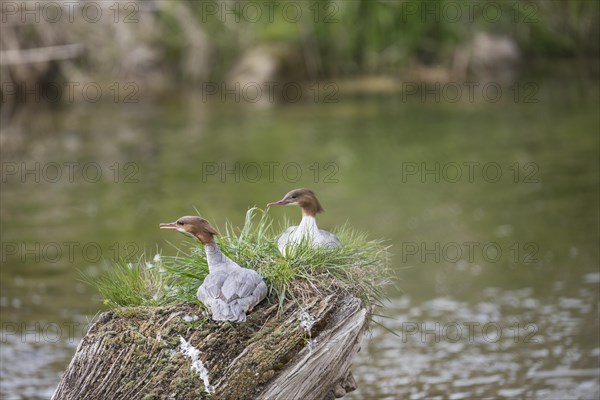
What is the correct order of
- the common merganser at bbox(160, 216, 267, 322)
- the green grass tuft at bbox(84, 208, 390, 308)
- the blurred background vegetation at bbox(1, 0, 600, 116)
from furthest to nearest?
the blurred background vegetation at bbox(1, 0, 600, 116), the green grass tuft at bbox(84, 208, 390, 308), the common merganser at bbox(160, 216, 267, 322)

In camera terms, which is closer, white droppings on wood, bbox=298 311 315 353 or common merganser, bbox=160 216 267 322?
common merganser, bbox=160 216 267 322

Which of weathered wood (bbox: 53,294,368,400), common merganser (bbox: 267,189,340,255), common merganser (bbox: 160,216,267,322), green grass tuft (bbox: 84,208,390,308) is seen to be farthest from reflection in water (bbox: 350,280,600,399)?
common merganser (bbox: 160,216,267,322)

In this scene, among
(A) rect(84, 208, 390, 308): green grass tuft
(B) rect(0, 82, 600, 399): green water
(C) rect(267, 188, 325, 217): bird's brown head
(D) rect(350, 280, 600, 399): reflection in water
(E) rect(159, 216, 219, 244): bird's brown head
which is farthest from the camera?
(B) rect(0, 82, 600, 399): green water

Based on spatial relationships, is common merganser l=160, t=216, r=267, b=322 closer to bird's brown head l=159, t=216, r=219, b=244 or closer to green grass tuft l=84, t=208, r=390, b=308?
bird's brown head l=159, t=216, r=219, b=244

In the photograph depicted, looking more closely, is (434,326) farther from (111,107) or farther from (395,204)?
(111,107)

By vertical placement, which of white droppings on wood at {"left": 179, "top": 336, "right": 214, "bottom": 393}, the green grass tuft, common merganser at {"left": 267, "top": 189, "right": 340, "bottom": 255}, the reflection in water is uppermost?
common merganser at {"left": 267, "top": 189, "right": 340, "bottom": 255}

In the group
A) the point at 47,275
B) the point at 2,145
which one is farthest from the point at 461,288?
the point at 2,145

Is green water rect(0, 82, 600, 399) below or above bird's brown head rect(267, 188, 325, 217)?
below

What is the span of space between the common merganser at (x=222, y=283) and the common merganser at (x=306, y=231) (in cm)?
41

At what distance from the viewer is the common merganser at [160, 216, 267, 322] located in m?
5.18

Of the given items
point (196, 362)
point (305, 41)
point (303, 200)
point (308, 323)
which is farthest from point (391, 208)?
point (305, 41)

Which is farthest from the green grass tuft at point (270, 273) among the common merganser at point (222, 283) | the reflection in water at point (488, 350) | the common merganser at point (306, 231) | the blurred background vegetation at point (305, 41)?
the blurred background vegetation at point (305, 41)

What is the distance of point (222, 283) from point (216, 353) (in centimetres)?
39

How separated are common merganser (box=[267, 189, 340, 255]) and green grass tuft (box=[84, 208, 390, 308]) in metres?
0.06
